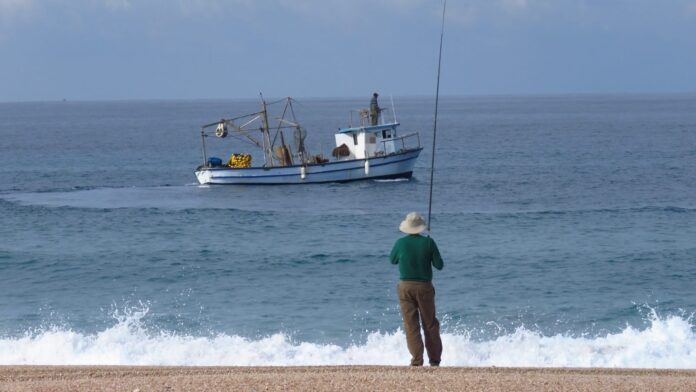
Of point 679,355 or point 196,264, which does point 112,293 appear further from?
point 679,355

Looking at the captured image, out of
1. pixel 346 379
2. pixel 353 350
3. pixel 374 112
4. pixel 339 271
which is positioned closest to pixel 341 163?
pixel 374 112

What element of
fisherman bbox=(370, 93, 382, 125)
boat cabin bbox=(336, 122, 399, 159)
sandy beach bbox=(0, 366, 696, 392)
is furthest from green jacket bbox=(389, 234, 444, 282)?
fisherman bbox=(370, 93, 382, 125)

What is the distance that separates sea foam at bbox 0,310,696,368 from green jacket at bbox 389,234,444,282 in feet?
19.8

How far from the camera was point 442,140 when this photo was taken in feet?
287

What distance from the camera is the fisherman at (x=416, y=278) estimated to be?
35.2 ft

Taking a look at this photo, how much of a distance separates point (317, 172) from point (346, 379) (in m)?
36.5

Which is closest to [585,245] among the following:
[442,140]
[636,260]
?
[636,260]

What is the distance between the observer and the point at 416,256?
10734 millimetres

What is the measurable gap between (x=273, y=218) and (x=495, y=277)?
1399 cm

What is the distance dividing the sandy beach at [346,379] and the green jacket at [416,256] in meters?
0.99

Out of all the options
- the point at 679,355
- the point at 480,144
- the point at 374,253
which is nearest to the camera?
the point at 679,355

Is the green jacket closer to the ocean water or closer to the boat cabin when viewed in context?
the ocean water

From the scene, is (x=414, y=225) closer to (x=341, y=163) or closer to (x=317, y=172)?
(x=341, y=163)

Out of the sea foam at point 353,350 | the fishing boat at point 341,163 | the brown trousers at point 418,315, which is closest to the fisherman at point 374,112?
the fishing boat at point 341,163
